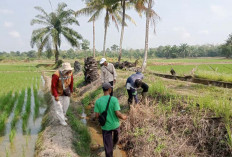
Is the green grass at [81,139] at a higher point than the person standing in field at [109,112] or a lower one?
lower

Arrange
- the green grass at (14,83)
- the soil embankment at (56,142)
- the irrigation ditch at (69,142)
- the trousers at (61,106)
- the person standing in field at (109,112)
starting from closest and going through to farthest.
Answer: the person standing in field at (109,112)
the soil embankment at (56,142)
the irrigation ditch at (69,142)
the trousers at (61,106)
the green grass at (14,83)

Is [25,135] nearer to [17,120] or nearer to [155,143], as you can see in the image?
[17,120]

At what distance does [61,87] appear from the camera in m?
4.25

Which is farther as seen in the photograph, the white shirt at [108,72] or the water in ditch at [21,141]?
the white shirt at [108,72]

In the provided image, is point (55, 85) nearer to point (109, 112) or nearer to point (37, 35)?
point (109, 112)

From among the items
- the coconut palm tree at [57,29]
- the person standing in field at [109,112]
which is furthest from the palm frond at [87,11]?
the person standing in field at [109,112]

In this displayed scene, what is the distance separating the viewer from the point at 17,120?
5402mm

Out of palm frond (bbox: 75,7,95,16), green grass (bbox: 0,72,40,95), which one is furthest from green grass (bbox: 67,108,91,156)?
palm frond (bbox: 75,7,95,16)

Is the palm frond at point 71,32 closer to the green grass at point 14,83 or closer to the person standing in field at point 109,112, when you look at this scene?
the green grass at point 14,83

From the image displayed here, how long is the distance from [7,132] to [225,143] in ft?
16.1

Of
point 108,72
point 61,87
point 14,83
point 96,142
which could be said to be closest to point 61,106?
point 61,87

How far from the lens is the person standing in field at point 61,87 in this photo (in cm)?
409

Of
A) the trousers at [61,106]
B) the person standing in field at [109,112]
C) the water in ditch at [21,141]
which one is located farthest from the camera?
the trousers at [61,106]

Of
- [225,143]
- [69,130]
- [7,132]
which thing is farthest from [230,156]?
[7,132]
